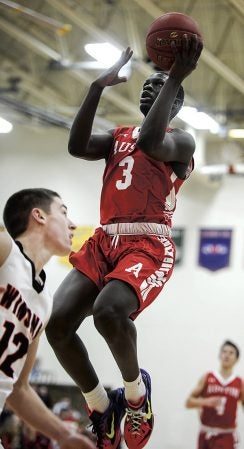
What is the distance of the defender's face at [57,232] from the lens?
430cm

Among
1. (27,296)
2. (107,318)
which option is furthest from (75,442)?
(107,318)

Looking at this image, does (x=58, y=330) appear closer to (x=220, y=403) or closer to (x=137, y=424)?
(x=137, y=424)

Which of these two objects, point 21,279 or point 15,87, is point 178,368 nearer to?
point 15,87

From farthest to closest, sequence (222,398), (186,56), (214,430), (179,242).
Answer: (179,242) < (222,398) < (214,430) < (186,56)

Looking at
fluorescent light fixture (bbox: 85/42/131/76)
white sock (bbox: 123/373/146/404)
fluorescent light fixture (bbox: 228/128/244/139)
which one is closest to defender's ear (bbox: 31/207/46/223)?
white sock (bbox: 123/373/146/404)

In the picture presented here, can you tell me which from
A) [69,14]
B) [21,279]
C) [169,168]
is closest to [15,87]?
[69,14]

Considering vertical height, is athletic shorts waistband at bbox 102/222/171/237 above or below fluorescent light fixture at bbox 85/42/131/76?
below

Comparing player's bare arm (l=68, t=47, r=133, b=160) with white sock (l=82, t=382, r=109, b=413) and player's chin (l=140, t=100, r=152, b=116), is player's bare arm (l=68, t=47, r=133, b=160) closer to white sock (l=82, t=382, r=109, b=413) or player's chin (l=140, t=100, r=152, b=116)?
player's chin (l=140, t=100, r=152, b=116)

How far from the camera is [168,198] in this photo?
5.11m

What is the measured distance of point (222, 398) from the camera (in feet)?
39.7

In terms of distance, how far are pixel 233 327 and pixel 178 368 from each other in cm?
149

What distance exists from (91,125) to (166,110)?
59 centimetres

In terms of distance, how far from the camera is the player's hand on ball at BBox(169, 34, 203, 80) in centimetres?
471

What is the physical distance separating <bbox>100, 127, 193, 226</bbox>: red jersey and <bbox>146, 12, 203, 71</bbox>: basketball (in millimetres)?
567
